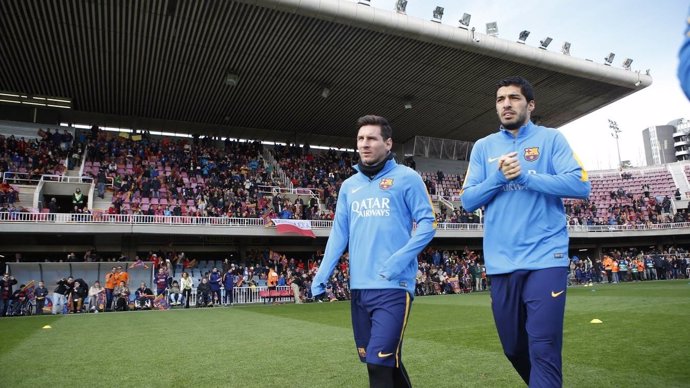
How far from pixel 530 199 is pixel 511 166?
362 millimetres

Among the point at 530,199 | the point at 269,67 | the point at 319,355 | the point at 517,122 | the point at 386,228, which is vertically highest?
the point at 269,67

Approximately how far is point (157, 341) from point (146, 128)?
28.4 meters

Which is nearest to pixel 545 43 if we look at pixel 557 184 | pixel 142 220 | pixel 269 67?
pixel 269 67

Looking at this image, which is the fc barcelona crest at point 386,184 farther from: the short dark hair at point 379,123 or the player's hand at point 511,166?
the player's hand at point 511,166

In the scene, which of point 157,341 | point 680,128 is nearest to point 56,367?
point 157,341

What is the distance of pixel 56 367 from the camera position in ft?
20.7

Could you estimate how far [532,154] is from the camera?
3434mm

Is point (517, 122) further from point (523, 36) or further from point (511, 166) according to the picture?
point (523, 36)

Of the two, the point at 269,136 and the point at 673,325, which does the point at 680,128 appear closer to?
the point at 269,136

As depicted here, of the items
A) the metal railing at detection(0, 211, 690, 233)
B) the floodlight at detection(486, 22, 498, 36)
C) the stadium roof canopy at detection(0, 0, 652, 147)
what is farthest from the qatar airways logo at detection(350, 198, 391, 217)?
the floodlight at detection(486, 22, 498, 36)

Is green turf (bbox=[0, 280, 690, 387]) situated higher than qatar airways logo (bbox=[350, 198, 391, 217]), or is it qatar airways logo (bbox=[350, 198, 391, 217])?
qatar airways logo (bbox=[350, 198, 391, 217])

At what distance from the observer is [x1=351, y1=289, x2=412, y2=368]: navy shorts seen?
3.23 metres

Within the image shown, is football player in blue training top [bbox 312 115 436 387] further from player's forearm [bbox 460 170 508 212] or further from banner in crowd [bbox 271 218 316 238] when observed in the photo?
banner in crowd [bbox 271 218 316 238]

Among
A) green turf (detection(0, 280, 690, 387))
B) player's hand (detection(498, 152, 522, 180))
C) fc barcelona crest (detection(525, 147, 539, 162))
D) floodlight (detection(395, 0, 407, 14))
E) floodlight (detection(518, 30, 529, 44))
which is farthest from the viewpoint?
floodlight (detection(518, 30, 529, 44))
